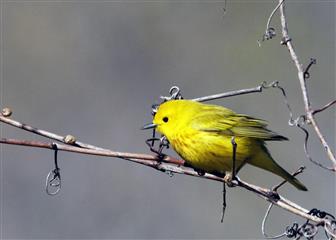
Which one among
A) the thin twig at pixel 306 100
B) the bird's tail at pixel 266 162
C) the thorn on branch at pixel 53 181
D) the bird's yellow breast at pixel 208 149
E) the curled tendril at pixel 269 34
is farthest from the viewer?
the bird's tail at pixel 266 162

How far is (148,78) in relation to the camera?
7.58 metres

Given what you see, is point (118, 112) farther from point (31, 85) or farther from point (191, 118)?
point (191, 118)

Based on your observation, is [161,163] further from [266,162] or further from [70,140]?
[266,162]

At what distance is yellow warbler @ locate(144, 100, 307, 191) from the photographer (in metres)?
4.03

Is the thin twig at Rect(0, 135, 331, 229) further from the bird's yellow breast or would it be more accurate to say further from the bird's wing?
the bird's wing

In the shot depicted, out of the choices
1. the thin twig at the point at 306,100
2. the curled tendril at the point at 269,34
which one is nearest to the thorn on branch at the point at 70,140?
the thin twig at the point at 306,100

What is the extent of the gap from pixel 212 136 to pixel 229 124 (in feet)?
0.55

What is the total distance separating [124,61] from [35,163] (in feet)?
5.26

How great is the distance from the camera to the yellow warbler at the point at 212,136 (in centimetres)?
403

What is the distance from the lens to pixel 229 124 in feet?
14.0

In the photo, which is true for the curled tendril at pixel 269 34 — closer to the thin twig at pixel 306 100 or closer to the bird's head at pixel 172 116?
the thin twig at pixel 306 100

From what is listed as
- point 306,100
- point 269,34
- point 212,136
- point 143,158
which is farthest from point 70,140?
point 212,136

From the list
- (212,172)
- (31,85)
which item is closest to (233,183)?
(212,172)

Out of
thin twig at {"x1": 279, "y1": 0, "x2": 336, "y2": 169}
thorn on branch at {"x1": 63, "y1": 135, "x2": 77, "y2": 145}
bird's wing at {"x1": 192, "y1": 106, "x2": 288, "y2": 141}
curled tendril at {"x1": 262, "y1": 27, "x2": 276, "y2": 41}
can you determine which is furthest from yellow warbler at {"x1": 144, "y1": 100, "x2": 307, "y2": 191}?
thorn on branch at {"x1": 63, "y1": 135, "x2": 77, "y2": 145}
